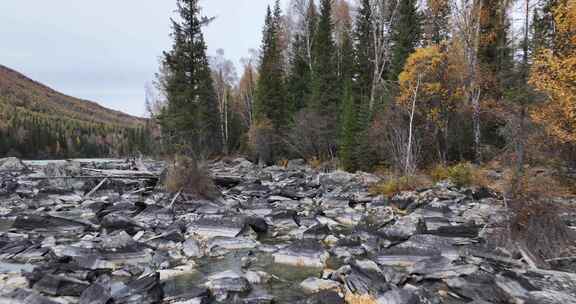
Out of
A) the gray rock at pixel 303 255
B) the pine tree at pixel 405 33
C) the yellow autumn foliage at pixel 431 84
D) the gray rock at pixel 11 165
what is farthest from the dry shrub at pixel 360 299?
the gray rock at pixel 11 165

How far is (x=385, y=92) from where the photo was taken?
776 inches

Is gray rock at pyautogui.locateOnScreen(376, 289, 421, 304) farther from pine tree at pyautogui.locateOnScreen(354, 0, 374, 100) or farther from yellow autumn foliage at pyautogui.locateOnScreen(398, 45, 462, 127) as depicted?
pine tree at pyautogui.locateOnScreen(354, 0, 374, 100)

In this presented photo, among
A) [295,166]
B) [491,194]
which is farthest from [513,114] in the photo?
[295,166]

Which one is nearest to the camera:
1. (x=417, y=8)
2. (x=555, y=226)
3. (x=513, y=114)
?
(x=555, y=226)

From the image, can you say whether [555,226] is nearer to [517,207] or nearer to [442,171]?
[517,207]

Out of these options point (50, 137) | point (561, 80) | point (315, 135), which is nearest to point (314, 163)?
point (315, 135)

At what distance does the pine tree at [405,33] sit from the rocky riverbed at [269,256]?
14.1 meters

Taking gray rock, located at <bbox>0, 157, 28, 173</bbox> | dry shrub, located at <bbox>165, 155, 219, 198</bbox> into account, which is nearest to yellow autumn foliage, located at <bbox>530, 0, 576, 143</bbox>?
dry shrub, located at <bbox>165, 155, 219, 198</bbox>

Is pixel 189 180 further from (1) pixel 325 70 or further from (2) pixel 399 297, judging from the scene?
(1) pixel 325 70

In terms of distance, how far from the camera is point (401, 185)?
12047 mm

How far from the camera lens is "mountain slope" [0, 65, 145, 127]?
11569 centimetres

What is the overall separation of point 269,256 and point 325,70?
79.0 feet

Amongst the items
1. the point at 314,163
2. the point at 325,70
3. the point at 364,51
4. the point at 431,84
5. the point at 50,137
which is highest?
the point at 364,51

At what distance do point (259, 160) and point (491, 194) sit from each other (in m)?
21.4
